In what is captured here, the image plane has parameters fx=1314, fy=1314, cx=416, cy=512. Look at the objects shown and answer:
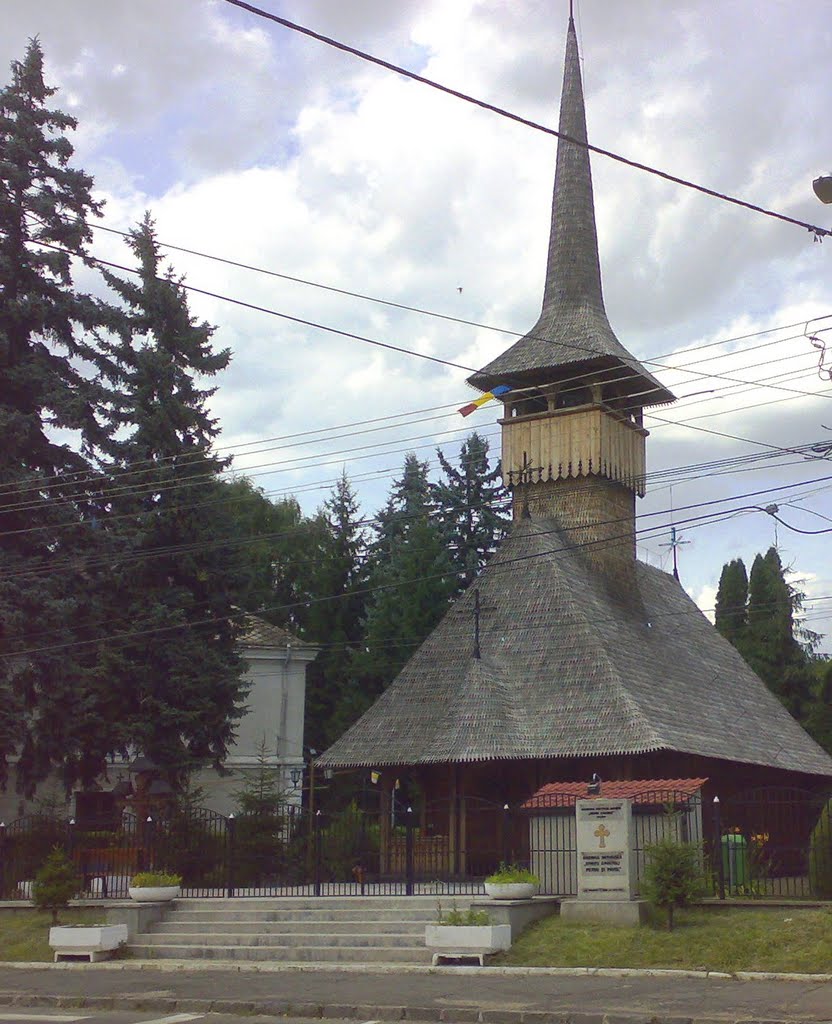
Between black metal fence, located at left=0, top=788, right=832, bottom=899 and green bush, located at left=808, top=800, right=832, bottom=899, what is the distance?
2cm

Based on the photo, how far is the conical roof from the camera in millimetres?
32875

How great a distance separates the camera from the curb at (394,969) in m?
13.9

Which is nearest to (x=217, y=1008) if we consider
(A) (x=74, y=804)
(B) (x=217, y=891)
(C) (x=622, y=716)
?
(B) (x=217, y=891)

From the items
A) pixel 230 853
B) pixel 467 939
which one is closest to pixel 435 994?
pixel 467 939

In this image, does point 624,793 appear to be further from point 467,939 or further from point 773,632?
point 773,632

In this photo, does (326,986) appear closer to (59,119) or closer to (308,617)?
(59,119)

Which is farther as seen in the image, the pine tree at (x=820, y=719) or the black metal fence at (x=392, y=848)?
the pine tree at (x=820, y=719)

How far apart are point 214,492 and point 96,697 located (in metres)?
5.47

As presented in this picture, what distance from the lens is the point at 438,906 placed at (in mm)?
18047

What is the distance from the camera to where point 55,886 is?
1998cm

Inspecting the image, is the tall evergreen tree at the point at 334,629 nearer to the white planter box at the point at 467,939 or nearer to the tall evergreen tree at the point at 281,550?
the tall evergreen tree at the point at 281,550

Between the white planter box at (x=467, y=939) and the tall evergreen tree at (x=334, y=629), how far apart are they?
95.7ft

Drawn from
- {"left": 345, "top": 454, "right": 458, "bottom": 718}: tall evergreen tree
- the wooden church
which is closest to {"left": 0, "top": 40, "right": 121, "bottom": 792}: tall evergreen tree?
the wooden church

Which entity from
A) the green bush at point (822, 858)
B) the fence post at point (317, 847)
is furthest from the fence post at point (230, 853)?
the green bush at point (822, 858)
